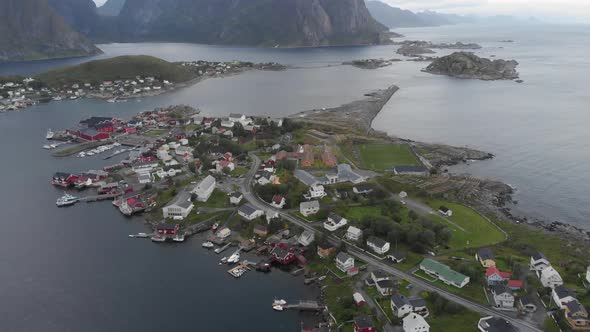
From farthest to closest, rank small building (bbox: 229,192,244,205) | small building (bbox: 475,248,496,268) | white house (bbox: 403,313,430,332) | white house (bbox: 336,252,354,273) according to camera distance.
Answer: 1. small building (bbox: 229,192,244,205)
2. white house (bbox: 336,252,354,273)
3. small building (bbox: 475,248,496,268)
4. white house (bbox: 403,313,430,332)

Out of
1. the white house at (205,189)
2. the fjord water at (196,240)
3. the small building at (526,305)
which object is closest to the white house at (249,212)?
the white house at (205,189)

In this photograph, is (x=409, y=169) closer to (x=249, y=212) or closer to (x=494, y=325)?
(x=249, y=212)

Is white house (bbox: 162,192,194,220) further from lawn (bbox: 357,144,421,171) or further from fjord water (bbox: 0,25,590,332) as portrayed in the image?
lawn (bbox: 357,144,421,171)

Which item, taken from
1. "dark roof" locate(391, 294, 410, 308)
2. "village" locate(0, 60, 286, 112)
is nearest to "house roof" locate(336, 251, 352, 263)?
"dark roof" locate(391, 294, 410, 308)

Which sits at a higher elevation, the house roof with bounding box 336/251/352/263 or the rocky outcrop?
the rocky outcrop

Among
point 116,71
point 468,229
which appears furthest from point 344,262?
point 116,71

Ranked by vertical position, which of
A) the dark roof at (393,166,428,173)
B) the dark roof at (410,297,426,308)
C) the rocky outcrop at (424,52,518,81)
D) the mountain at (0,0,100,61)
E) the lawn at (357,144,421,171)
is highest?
the mountain at (0,0,100,61)

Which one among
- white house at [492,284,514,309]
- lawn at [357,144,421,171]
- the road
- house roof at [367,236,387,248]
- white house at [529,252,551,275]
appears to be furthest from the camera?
lawn at [357,144,421,171]

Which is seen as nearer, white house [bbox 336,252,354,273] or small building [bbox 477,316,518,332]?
small building [bbox 477,316,518,332]
